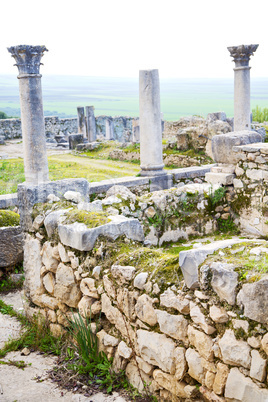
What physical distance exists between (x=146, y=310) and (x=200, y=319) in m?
0.56

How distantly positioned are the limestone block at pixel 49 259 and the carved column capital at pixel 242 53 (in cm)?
960

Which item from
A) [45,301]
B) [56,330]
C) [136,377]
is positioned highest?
[45,301]

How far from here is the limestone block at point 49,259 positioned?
4.80 meters

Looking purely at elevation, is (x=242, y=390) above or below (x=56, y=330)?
above

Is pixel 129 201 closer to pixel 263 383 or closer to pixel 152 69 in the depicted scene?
pixel 263 383

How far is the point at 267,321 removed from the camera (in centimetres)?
258

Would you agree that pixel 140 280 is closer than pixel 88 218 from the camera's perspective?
Yes

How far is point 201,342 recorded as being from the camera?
295 cm

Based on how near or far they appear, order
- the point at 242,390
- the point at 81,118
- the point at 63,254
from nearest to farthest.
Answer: the point at 242,390 < the point at 63,254 < the point at 81,118

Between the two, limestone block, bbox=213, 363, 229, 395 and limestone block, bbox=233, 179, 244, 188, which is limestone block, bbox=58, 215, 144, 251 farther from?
limestone block, bbox=233, 179, 244, 188

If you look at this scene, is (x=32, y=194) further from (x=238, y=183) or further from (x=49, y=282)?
(x=238, y=183)

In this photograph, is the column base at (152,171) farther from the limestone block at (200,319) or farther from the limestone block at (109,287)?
the limestone block at (200,319)

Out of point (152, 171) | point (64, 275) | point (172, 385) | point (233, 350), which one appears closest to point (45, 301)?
point (64, 275)

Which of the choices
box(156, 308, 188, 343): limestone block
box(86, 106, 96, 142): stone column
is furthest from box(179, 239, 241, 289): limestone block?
box(86, 106, 96, 142): stone column
